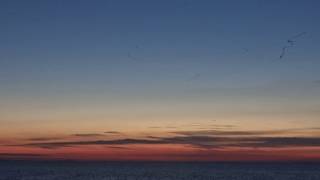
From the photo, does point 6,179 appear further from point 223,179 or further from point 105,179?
point 223,179

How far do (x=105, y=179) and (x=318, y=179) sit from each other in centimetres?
3405

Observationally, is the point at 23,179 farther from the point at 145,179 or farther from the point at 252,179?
the point at 252,179

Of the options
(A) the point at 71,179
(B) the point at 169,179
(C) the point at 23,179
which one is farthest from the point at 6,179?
(B) the point at 169,179

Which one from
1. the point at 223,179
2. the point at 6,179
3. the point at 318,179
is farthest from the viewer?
the point at 223,179

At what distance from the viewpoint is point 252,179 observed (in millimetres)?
107125

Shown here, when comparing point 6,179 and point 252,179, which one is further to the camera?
point 252,179

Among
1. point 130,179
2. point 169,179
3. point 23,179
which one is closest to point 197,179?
point 169,179

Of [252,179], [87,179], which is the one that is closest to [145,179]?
[87,179]

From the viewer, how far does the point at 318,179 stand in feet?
334

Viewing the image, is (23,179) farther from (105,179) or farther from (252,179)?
(252,179)

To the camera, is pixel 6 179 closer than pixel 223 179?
Yes

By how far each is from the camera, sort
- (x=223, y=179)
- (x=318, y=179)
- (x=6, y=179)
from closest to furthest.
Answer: (x=6, y=179) < (x=318, y=179) < (x=223, y=179)

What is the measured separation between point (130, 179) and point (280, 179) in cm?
2478

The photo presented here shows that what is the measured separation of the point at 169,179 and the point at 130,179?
7305 mm
